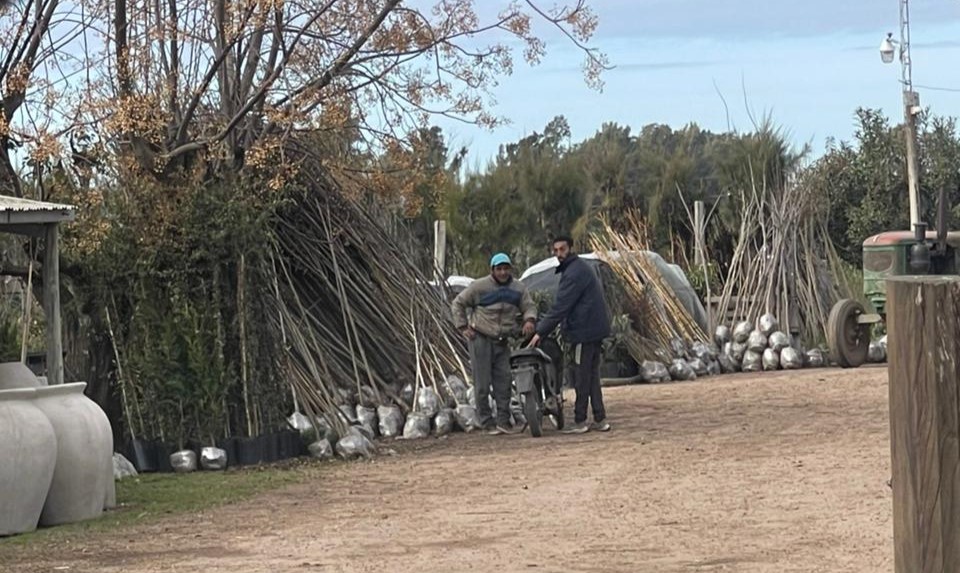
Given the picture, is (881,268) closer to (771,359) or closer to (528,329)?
(771,359)

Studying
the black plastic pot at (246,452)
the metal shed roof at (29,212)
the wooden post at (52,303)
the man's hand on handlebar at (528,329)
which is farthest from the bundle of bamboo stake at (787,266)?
the metal shed roof at (29,212)

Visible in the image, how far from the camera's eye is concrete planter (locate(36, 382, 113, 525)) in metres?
10.7

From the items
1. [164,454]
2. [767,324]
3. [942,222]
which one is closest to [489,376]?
[164,454]

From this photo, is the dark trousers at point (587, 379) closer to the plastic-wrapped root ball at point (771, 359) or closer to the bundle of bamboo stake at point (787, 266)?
the plastic-wrapped root ball at point (771, 359)

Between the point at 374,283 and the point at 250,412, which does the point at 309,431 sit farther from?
the point at 374,283

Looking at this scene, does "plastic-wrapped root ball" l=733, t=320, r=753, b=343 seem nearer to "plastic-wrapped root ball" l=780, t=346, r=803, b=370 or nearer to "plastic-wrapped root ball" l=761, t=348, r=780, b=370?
"plastic-wrapped root ball" l=761, t=348, r=780, b=370

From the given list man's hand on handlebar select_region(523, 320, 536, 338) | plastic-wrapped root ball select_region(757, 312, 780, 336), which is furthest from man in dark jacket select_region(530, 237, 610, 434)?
plastic-wrapped root ball select_region(757, 312, 780, 336)

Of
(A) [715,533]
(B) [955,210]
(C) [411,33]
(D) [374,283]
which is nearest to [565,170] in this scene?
(B) [955,210]

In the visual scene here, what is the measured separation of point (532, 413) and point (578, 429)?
2.03 feet

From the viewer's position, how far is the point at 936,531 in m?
5.02

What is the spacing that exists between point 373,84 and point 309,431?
10.4 feet

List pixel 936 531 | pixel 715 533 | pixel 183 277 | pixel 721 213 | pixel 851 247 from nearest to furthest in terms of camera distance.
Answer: pixel 936 531 < pixel 715 533 < pixel 183 277 < pixel 721 213 < pixel 851 247

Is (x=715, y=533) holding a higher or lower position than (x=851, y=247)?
lower

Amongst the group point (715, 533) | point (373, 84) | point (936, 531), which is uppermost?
point (373, 84)
